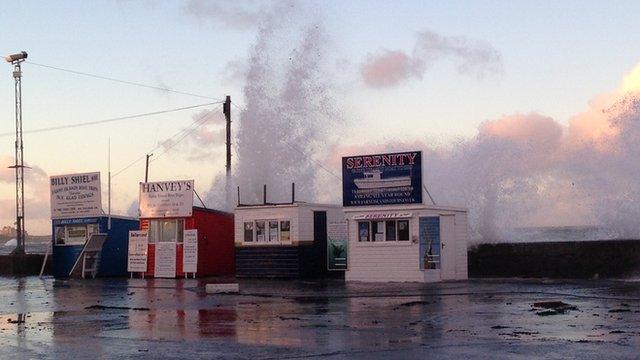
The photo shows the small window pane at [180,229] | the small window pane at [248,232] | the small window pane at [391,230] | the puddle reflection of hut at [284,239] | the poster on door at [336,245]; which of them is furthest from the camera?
the small window pane at [180,229]

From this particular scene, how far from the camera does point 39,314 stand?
2008cm

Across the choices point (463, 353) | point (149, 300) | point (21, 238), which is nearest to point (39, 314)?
point (149, 300)

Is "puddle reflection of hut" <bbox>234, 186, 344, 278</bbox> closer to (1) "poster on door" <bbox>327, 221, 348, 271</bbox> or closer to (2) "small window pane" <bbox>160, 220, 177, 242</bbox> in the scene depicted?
(1) "poster on door" <bbox>327, 221, 348, 271</bbox>

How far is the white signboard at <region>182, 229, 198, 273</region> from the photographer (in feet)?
123

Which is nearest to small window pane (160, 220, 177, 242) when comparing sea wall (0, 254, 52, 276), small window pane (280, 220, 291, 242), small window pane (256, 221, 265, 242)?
small window pane (256, 221, 265, 242)

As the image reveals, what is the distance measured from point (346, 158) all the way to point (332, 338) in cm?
1873

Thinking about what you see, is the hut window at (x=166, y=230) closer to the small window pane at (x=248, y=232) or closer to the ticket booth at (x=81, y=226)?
the ticket booth at (x=81, y=226)

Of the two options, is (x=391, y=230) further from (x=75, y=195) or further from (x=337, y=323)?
(x=75, y=195)

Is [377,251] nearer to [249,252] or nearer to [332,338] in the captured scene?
[249,252]

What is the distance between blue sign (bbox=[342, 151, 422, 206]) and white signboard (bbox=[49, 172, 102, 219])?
536 inches

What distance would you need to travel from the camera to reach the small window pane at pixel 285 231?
116 ft

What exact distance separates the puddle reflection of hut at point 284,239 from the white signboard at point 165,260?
3.23m

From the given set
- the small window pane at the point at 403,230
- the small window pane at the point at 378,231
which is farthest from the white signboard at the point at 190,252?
the small window pane at the point at 403,230

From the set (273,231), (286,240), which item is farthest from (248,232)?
(286,240)
